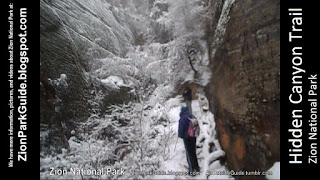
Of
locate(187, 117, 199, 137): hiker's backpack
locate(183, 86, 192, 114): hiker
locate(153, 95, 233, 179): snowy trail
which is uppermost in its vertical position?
locate(183, 86, 192, 114): hiker

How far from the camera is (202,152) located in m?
4.71

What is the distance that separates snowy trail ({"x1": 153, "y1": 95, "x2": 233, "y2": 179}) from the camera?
3.99m

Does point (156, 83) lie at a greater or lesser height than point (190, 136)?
greater

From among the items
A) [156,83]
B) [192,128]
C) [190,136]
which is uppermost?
[156,83]

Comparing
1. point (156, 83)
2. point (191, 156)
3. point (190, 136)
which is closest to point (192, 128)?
point (190, 136)

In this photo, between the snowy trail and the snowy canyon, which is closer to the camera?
the snowy canyon

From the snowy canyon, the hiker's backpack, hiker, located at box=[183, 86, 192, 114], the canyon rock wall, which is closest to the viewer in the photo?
the canyon rock wall

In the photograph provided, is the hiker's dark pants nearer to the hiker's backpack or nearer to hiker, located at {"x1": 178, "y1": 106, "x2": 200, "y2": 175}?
hiker, located at {"x1": 178, "y1": 106, "x2": 200, "y2": 175}
